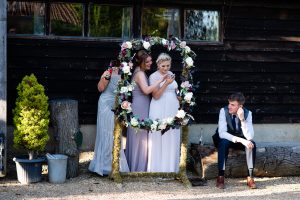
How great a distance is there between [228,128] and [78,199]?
8.06 ft

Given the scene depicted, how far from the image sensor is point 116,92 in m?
8.45

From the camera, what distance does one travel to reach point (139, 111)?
8.83m

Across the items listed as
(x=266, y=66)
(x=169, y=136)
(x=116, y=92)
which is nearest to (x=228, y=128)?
(x=169, y=136)

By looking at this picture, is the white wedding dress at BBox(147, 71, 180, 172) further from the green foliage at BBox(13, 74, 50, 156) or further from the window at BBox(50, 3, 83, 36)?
the window at BBox(50, 3, 83, 36)

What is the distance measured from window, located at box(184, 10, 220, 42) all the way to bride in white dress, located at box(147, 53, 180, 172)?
1720mm

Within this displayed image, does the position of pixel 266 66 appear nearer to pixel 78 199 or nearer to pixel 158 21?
pixel 158 21

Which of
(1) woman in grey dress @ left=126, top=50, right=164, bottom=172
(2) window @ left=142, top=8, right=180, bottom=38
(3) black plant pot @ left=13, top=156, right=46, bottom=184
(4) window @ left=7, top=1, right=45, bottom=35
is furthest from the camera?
(2) window @ left=142, top=8, right=180, bottom=38

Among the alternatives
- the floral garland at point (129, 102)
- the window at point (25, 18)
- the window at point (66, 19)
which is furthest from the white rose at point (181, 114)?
the window at point (25, 18)

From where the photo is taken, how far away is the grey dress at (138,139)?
29.0 ft

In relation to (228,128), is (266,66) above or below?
above

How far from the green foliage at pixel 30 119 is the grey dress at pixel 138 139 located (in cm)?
132

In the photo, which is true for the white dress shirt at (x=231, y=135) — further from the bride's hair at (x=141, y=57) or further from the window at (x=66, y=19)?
the window at (x=66, y=19)

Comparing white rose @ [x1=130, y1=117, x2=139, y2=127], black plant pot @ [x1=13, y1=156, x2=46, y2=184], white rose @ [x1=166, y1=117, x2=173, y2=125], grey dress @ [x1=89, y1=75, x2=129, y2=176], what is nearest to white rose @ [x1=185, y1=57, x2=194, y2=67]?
white rose @ [x1=166, y1=117, x2=173, y2=125]

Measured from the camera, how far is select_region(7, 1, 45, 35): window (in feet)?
30.9
